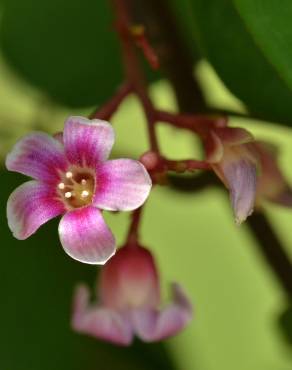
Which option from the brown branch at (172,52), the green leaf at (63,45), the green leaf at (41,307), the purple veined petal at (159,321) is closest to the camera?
the purple veined petal at (159,321)

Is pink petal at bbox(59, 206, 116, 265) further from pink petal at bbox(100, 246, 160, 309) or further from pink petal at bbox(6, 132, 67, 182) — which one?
pink petal at bbox(100, 246, 160, 309)

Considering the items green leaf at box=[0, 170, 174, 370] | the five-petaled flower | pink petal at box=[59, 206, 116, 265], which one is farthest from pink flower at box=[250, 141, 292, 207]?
green leaf at box=[0, 170, 174, 370]

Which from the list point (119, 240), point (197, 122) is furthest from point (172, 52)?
point (119, 240)

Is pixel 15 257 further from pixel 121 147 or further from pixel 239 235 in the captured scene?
pixel 239 235

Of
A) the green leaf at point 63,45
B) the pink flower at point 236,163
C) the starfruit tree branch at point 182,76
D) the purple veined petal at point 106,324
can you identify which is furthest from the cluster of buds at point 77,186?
the green leaf at point 63,45

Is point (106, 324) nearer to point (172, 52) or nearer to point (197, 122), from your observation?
point (197, 122)

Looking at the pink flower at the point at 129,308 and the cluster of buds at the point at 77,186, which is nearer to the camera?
the cluster of buds at the point at 77,186

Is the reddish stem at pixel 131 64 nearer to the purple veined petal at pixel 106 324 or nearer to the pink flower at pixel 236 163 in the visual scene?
the pink flower at pixel 236 163
